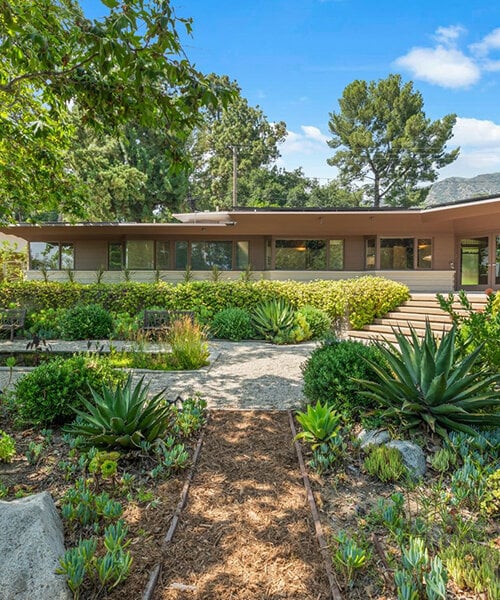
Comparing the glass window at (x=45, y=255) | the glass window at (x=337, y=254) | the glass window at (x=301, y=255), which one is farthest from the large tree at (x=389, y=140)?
the glass window at (x=45, y=255)

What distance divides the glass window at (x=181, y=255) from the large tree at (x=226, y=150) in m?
15.6

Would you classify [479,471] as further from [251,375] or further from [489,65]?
[489,65]

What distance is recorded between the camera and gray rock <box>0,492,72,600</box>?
189 cm

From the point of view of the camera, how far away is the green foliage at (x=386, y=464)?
3.02 metres

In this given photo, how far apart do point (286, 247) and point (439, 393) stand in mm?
13856

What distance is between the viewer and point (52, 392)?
409 centimetres

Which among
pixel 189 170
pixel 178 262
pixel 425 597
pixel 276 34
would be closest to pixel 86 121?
A: pixel 189 170

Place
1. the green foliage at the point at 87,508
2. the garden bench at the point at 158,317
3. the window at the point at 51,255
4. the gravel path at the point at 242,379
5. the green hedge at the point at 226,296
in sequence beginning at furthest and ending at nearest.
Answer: the window at the point at 51,255 → the green hedge at the point at 226,296 → the garden bench at the point at 158,317 → the gravel path at the point at 242,379 → the green foliage at the point at 87,508

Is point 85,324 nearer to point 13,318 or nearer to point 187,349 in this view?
point 13,318

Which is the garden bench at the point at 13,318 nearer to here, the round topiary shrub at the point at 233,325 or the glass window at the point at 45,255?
the round topiary shrub at the point at 233,325

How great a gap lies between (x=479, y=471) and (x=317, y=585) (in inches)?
63.9

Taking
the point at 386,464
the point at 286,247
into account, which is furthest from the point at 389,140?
the point at 386,464

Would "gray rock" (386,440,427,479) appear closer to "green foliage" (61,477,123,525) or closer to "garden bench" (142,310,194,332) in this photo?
"green foliage" (61,477,123,525)

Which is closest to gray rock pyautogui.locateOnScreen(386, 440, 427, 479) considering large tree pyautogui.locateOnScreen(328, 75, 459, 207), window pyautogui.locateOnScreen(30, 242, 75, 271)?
window pyautogui.locateOnScreen(30, 242, 75, 271)
